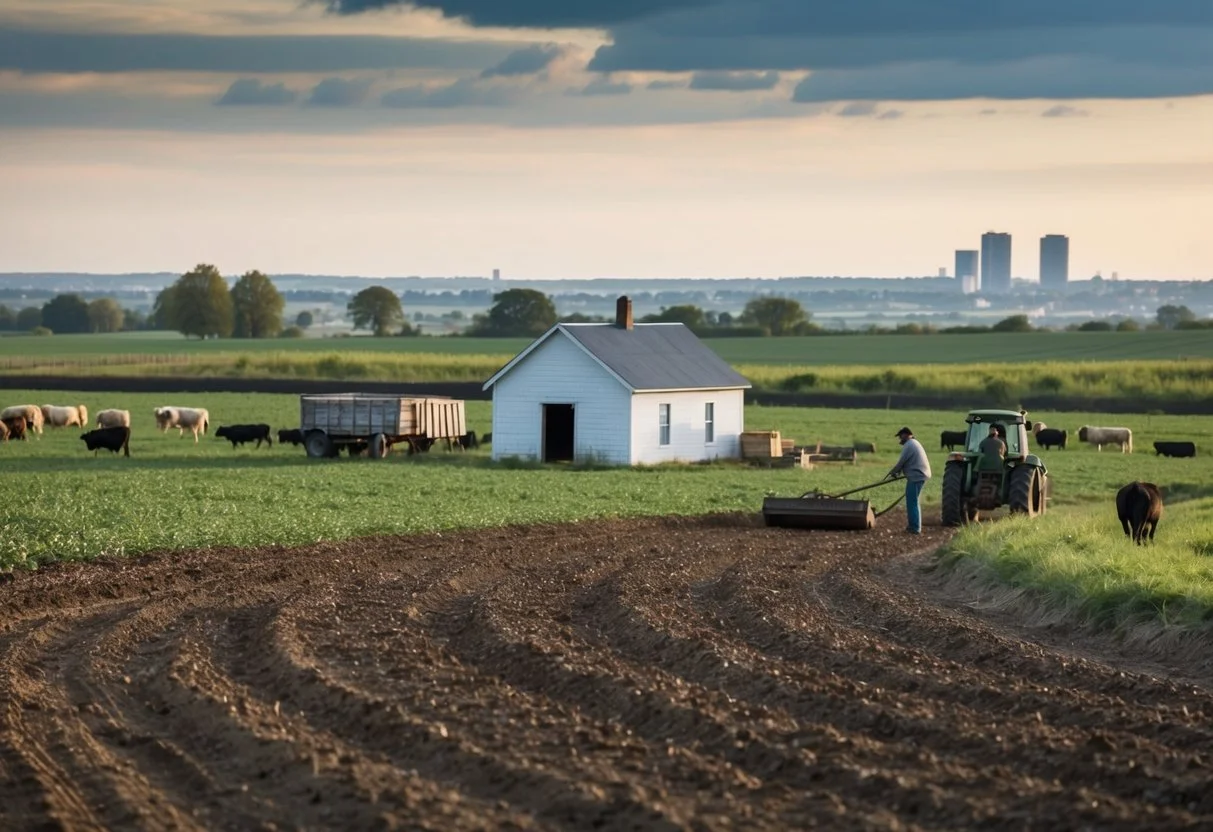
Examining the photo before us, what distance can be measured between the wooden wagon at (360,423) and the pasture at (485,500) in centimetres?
98

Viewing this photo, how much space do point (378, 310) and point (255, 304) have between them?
18.3 metres

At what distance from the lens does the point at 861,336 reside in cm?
15125

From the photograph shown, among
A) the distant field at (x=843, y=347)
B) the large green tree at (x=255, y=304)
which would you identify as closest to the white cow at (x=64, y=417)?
the distant field at (x=843, y=347)

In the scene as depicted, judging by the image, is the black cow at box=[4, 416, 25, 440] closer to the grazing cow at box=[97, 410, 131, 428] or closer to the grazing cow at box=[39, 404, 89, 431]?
the grazing cow at box=[97, 410, 131, 428]

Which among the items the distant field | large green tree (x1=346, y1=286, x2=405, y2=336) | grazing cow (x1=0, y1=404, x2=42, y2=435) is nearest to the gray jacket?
grazing cow (x1=0, y1=404, x2=42, y2=435)

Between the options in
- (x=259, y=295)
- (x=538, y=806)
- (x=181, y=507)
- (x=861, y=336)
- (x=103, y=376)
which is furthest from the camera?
(x=259, y=295)

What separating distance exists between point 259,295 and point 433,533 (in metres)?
152

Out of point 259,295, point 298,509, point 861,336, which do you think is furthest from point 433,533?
point 259,295

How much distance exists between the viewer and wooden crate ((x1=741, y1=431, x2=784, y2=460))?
50219 mm

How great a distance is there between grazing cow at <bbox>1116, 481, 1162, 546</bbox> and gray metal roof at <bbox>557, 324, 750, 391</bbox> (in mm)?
23875

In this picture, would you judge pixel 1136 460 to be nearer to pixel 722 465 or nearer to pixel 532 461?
pixel 722 465

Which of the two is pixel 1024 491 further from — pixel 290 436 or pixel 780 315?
pixel 780 315

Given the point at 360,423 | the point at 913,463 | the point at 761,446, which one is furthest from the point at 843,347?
the point at 913,463

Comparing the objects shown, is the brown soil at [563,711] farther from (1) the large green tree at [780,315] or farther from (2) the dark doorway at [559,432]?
(1) the large green tree at [780,315]
